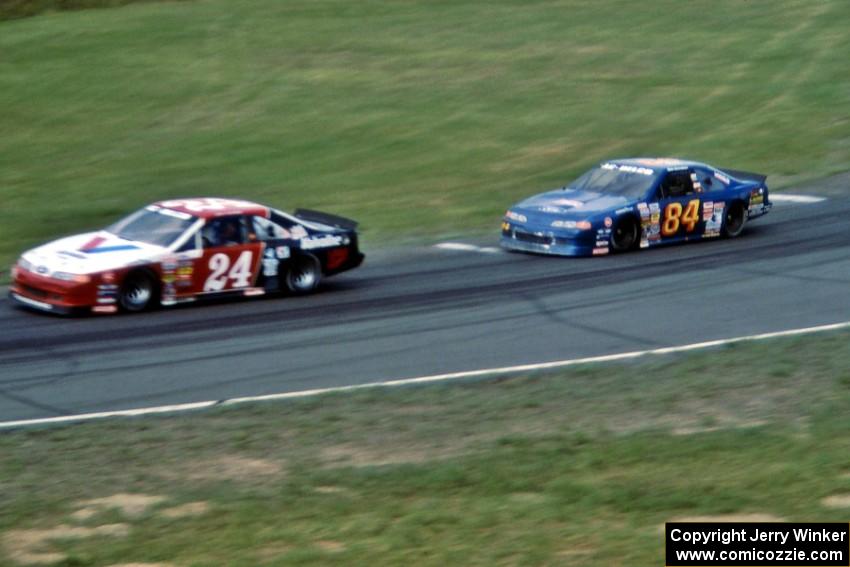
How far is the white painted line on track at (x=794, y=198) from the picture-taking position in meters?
21.7

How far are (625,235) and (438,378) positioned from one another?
7.31 m

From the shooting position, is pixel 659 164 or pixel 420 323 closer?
pixel 420 323

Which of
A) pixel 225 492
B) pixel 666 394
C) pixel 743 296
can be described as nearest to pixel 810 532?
pixel 225 492

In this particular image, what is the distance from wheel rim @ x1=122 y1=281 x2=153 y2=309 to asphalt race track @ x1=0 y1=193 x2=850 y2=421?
187 millimetres

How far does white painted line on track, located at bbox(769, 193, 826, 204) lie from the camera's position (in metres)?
21.7

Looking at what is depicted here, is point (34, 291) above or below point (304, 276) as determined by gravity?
above

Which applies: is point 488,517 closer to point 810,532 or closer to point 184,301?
point 810,532

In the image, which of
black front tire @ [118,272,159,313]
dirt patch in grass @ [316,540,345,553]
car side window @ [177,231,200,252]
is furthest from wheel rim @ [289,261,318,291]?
dirt patch in grass @ [316,540,345,553]

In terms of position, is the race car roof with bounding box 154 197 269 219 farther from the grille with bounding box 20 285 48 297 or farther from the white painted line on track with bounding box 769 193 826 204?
the white painted line on track with bounding box 769 193 826 204

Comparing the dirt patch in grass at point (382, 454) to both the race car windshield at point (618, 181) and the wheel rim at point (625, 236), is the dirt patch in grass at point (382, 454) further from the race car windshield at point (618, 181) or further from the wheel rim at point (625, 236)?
the race car windshield at point (618, 181)

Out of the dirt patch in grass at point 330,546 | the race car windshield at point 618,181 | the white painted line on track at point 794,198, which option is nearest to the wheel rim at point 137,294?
the race car windshield at point 618,181

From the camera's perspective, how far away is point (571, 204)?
60.1 ft

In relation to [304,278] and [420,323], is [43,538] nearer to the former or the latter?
[420,323]

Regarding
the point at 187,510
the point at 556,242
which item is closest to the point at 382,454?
the point at 187,510
